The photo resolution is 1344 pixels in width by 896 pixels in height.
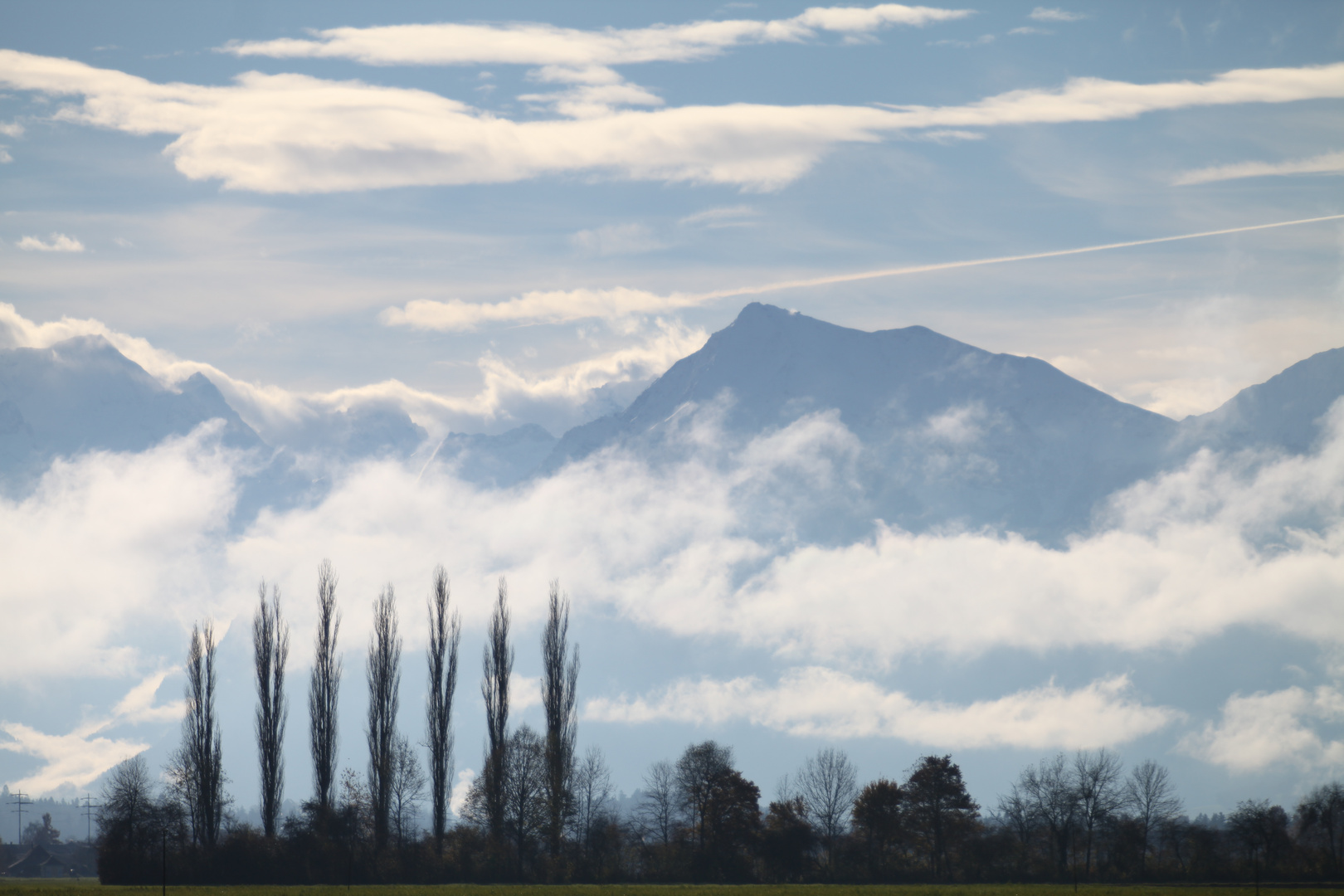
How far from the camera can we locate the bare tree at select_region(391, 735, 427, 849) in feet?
337

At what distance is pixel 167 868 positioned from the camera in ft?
254

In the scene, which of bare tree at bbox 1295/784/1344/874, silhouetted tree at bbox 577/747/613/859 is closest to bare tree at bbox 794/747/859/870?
silhouetted tree at bbox 577/747/613/859

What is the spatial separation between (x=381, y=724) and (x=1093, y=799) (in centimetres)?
6668

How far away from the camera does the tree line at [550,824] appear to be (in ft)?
264

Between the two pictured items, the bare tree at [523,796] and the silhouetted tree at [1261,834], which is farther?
the bare tree at [523,796]

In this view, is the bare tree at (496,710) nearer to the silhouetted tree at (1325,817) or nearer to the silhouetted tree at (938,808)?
the silhouetted tree at (938,808)

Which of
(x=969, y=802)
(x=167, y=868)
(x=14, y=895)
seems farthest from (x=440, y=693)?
(x=14, y=895)

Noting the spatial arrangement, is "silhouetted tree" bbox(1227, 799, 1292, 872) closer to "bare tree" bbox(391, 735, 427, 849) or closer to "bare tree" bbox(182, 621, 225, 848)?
Result: "bare tree" bbox(391, 735, 427, 849)

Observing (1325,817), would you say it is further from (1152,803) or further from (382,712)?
(382,712)

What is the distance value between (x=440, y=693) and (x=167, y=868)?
1297 inches

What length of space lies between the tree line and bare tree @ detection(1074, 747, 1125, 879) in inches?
14.4

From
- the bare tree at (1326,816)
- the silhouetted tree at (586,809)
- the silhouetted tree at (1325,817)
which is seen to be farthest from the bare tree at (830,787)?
the bare tree at (1326,816)

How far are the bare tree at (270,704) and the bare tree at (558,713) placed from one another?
2287 centimetres

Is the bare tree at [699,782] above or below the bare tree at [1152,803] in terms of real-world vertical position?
above
